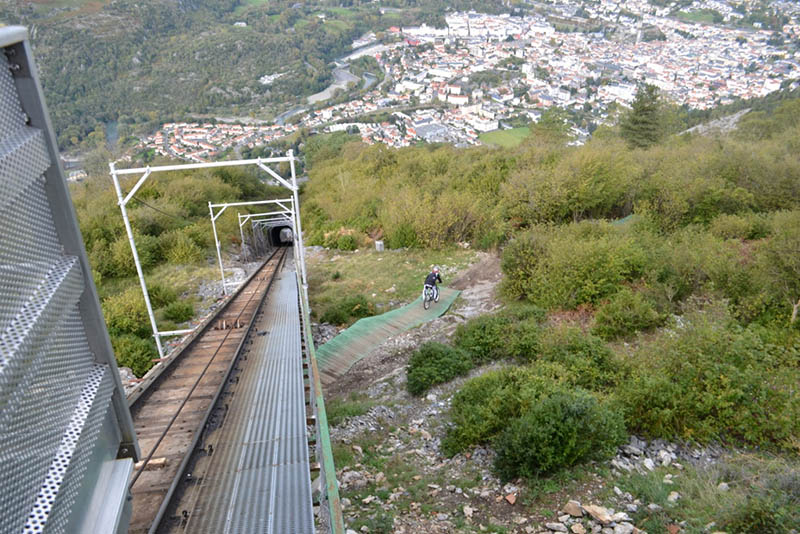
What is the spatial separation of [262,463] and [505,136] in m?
52.5

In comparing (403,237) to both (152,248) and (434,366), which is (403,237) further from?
(434,366)

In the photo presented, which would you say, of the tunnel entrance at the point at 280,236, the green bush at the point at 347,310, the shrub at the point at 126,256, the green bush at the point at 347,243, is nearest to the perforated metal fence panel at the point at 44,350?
the green bush at the point at 347,310

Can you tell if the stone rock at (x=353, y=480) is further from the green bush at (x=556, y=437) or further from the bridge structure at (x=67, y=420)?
the bridge structure at (x=67, y=420)

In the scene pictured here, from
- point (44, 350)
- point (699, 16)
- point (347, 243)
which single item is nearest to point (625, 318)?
point (44, 350)

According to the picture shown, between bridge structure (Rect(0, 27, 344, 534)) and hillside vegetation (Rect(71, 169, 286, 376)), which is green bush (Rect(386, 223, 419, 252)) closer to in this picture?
hillside vegetation (Rect(71, 169, 286, 376))

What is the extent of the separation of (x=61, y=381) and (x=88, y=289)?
378mm

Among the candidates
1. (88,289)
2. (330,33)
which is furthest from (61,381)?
(330,33)

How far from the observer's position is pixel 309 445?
4117 mm

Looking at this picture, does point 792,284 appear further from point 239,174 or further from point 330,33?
point 330,33

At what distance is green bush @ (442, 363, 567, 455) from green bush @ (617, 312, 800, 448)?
1104 mm

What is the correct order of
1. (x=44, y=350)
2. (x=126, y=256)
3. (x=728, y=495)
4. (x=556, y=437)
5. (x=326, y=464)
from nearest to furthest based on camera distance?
(x=44, y=350)
(x=326, y=464)
(x=728, y=495)
(x=556, y=437)
(x=126, y=256)

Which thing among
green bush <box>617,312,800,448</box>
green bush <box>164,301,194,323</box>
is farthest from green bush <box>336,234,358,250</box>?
green bush <box>617,312,800,448</box>

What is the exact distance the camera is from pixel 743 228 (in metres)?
12.3

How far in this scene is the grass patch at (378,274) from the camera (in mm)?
14242
